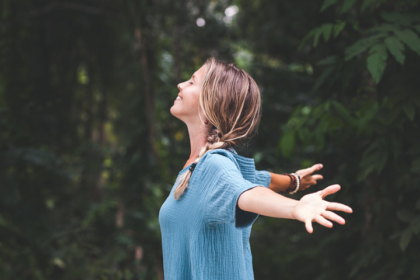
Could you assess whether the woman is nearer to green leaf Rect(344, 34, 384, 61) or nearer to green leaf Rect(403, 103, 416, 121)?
green leaf Rect(344, 34, 384, 61)

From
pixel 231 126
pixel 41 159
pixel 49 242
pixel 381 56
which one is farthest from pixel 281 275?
pixel 231 126

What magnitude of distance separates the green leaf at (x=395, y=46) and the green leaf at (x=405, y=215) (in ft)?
2.65

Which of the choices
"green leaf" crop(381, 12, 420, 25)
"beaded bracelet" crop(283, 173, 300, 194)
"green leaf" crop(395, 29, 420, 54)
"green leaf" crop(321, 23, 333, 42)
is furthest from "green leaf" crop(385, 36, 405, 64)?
"beaded bracelet" crop(283, 173, 300, 194)

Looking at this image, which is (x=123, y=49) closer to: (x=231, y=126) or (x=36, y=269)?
(x=36, y=269)

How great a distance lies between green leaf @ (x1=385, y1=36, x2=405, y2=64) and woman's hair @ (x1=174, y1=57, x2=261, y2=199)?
2.38ft

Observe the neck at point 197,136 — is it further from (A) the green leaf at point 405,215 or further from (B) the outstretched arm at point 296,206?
(A) the green leaf at point 405,215

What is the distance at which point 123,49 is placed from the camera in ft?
14.7

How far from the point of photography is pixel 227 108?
42.8 inches

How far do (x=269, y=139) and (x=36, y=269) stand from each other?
8.00ft

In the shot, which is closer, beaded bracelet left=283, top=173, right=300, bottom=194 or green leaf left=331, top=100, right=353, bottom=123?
beaded bracelet left=283, top=173, right=300, bottom=194

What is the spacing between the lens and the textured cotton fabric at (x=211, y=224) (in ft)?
2.95

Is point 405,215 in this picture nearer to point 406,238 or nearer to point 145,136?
point 406,238

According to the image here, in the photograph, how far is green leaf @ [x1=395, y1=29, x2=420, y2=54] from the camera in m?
1.50

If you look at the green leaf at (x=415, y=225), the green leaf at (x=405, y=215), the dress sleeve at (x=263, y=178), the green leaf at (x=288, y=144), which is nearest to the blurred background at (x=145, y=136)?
the green leaf at (x=288, y=144)
